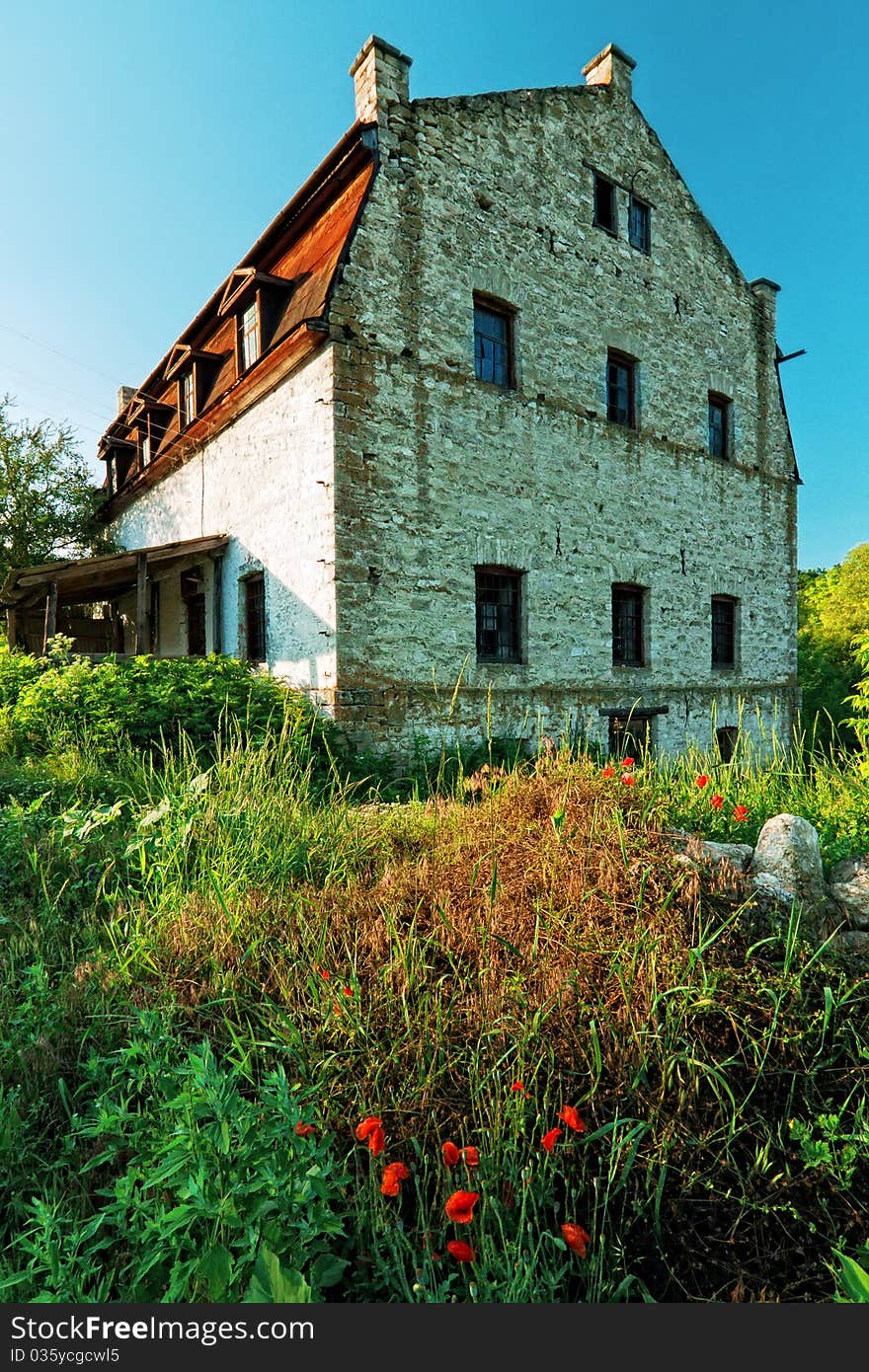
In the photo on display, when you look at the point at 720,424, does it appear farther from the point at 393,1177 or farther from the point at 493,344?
the point at 393,1177

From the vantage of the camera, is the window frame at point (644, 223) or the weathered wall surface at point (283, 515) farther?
the window frame at point (644, 223)

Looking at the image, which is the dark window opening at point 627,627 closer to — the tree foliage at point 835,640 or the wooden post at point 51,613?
the wooden post at point 51,613

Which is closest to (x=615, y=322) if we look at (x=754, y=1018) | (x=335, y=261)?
(x=335, y=261)

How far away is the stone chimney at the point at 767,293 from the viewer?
1460 cm

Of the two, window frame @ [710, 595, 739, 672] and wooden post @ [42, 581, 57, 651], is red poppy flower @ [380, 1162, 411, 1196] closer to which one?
wooden post @ [42, 581, 57, 651]

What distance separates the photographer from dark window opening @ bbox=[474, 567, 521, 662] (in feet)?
33.3

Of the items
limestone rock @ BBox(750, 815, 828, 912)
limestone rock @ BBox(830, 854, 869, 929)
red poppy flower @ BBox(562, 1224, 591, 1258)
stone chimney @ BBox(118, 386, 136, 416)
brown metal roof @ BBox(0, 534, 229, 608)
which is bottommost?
red poppy flower @ BBox(562, 1224, 591, 1258)

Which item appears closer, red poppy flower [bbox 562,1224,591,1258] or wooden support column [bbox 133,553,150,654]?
red poppy flower [bbox 562,1224,591,1258]

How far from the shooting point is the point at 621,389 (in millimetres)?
12258

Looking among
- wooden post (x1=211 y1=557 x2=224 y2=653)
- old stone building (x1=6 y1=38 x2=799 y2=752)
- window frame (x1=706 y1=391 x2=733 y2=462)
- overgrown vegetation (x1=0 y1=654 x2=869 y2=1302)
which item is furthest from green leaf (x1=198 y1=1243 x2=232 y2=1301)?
window frame (x1=706 y1=391 x2=733 y2=462)

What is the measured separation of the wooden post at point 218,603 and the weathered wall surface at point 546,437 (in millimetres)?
4103

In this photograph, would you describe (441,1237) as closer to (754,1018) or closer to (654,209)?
(754,1018)

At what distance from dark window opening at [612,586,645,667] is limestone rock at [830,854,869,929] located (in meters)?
8.59

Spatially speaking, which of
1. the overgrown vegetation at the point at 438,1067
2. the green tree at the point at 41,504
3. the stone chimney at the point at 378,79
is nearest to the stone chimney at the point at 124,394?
the green tree at the point at 41,504
